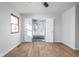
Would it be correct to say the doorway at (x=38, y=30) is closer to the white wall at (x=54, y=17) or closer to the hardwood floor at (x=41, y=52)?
the white wall at (x=54, y=17)

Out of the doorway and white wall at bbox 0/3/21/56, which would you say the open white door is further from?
white wall at bbox 0/3/21/56

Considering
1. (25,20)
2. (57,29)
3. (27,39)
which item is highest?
(25,20)

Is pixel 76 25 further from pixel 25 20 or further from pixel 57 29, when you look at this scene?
pixel 25 20

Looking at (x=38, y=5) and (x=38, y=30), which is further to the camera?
(x=38, y=30)

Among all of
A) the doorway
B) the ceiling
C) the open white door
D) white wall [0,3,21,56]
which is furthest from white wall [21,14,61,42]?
white wall [0,3,21,56]

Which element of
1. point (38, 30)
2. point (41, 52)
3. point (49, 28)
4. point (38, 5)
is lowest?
point (41, 52)

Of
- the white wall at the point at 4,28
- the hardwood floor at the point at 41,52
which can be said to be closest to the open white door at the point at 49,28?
the hardwood floor at the point at 41,52

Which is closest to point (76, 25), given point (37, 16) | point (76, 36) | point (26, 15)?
point (76, 36)

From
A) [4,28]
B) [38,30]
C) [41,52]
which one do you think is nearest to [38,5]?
[4,28]

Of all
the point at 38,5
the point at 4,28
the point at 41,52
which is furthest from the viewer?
the point at 41,52

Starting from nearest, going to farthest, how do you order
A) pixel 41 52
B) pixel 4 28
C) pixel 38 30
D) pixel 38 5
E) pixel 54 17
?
pixel 38 5 → pixel 4 28 → pixel 41 52 → pixel 54 17 → pixel 38 30

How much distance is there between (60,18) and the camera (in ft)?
19.1

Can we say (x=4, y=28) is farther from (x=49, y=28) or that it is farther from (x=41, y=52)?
(x=49, y=28)

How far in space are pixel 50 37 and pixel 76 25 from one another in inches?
87.6
